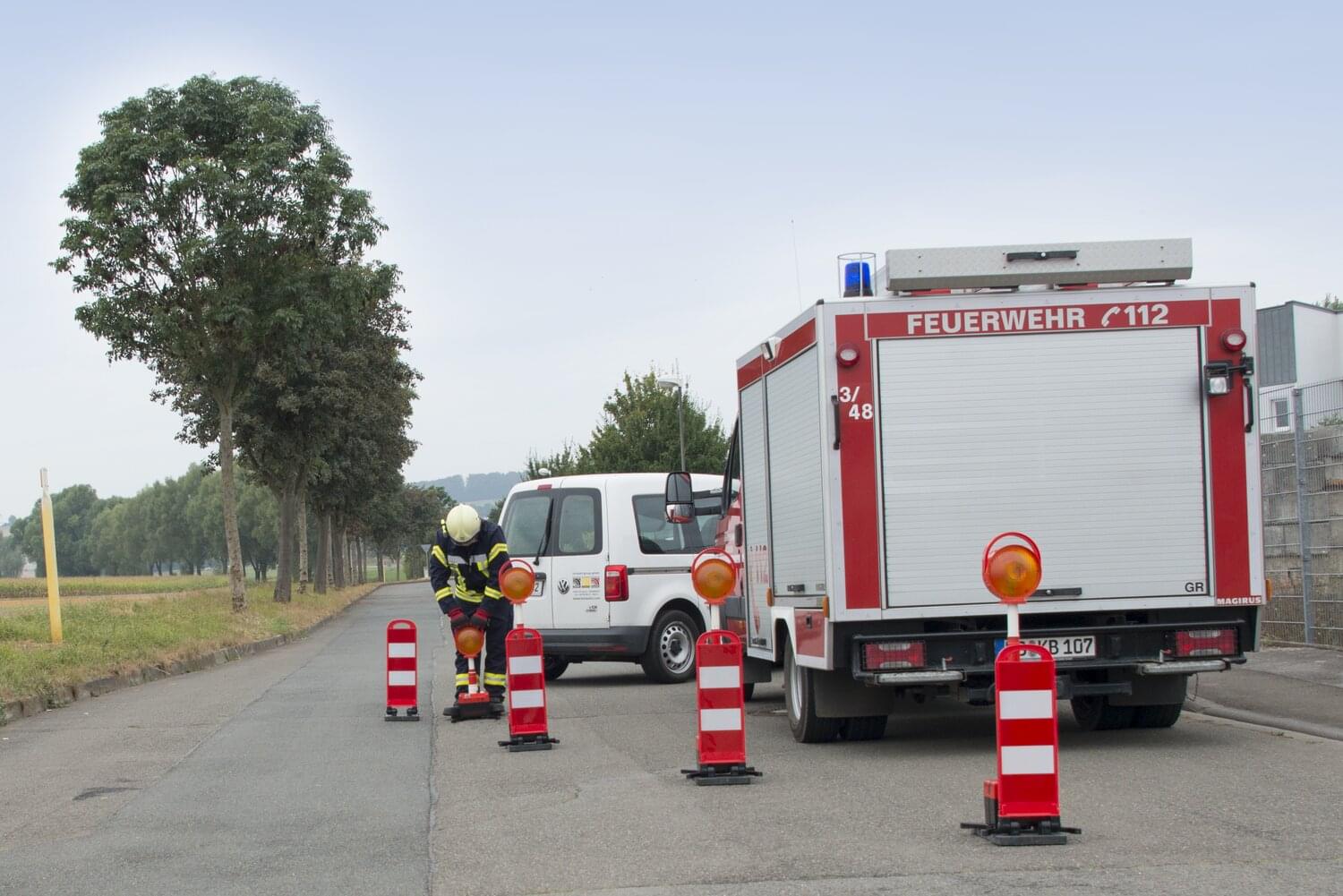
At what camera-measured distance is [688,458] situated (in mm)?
49406

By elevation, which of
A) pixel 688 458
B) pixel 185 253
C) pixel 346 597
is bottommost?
pixel 346 597

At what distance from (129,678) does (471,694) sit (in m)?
7.75

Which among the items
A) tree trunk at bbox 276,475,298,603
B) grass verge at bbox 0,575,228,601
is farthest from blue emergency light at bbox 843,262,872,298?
grass verge at bbox 0,575,228,601

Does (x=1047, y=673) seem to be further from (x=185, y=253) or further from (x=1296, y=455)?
(x=185, y=253)

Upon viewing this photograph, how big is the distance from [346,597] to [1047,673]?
51174 millimetres

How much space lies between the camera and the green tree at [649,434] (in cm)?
4984

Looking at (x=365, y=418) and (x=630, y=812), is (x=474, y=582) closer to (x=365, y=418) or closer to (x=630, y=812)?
(x=630, y=812)

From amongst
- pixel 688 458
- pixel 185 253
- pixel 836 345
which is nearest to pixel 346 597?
pixel 688 458

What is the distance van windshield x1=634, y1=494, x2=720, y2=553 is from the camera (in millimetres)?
15898

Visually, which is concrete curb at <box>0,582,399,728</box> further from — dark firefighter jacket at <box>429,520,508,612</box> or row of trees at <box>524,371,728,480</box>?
row of trees at <box>524,371,728,480</box>

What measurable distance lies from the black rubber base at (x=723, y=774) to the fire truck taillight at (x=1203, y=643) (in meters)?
2.80

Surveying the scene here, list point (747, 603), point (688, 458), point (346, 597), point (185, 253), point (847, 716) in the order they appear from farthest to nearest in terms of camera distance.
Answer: point (346, 597) → point (688, 458) → point (185, 253) → point (747, 603) → point (847, 716)

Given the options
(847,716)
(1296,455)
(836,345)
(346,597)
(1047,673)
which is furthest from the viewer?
(346,597)

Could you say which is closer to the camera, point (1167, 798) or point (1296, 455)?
point (1167, 798)
